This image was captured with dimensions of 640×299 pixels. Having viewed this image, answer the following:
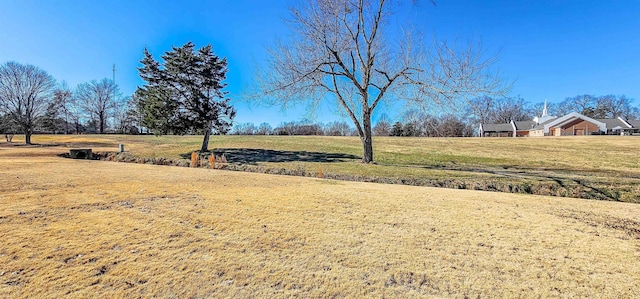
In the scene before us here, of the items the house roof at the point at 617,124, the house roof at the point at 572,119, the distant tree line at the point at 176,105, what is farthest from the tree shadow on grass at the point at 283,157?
the house roof at the point at 617,124

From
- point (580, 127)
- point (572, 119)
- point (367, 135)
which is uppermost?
point (572, 119)

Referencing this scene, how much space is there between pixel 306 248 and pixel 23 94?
119ft

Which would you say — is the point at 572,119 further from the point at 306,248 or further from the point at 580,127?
the point at 306,248

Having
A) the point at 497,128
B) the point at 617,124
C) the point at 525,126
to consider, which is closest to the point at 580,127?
the point at 617,124

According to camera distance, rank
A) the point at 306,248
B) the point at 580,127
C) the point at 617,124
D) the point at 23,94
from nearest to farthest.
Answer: the point at 306,248 < the point at 23,94 < the point at 580,127 < the point at 617,124

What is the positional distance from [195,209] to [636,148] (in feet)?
106

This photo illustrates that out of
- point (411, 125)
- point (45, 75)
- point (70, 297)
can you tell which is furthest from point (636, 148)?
point (45, 75)

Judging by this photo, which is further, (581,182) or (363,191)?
(581,182)

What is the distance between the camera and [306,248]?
3051 mm

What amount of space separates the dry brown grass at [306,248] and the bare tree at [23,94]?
30.3 m

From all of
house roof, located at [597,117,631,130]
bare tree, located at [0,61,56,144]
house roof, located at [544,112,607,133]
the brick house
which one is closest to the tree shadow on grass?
bare tree, located at [0,61,56,144]

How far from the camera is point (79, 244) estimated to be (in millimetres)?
3014

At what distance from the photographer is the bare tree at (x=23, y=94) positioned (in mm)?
25203

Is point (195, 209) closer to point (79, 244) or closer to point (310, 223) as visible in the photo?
point (79, 244)
